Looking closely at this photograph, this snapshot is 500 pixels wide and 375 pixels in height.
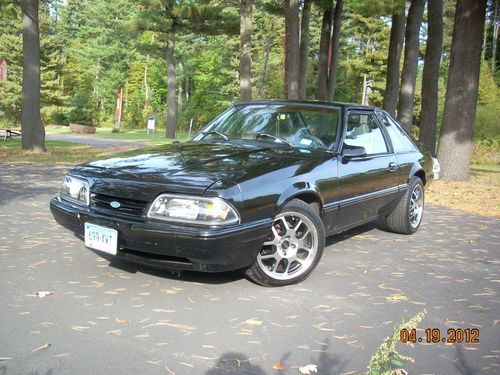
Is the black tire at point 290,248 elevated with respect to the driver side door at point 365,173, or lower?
lower

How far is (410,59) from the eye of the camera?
51.3 feet

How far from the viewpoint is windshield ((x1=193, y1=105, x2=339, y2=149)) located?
4941mm

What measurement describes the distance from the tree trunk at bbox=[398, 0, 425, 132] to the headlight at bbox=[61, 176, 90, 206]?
12.9 m

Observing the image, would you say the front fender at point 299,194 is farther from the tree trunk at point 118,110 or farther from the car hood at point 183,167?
the tree trunk at point 118,110

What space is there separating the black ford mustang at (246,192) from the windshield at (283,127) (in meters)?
0.01

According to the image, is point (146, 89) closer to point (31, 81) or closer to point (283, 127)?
point (31, 81)

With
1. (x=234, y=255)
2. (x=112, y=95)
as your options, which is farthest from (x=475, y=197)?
(x=112, y=95)

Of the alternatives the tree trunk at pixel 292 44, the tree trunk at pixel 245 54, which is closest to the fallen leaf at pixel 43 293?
the tree trunk at pixel 292 44

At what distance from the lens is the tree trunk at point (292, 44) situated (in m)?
17.0

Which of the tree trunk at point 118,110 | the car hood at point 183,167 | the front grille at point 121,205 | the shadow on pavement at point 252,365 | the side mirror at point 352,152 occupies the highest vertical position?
the tree trunk at point 118,110

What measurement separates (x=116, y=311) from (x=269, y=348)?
1.16m

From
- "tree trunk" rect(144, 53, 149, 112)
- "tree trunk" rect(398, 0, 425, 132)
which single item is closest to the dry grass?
"tree trunk" rect(398, 0, 425, 132)

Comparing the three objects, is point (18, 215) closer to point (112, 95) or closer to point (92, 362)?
point (92, 362)

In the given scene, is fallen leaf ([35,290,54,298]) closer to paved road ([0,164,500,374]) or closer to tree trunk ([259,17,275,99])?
paved road ([0,164,500,374])
